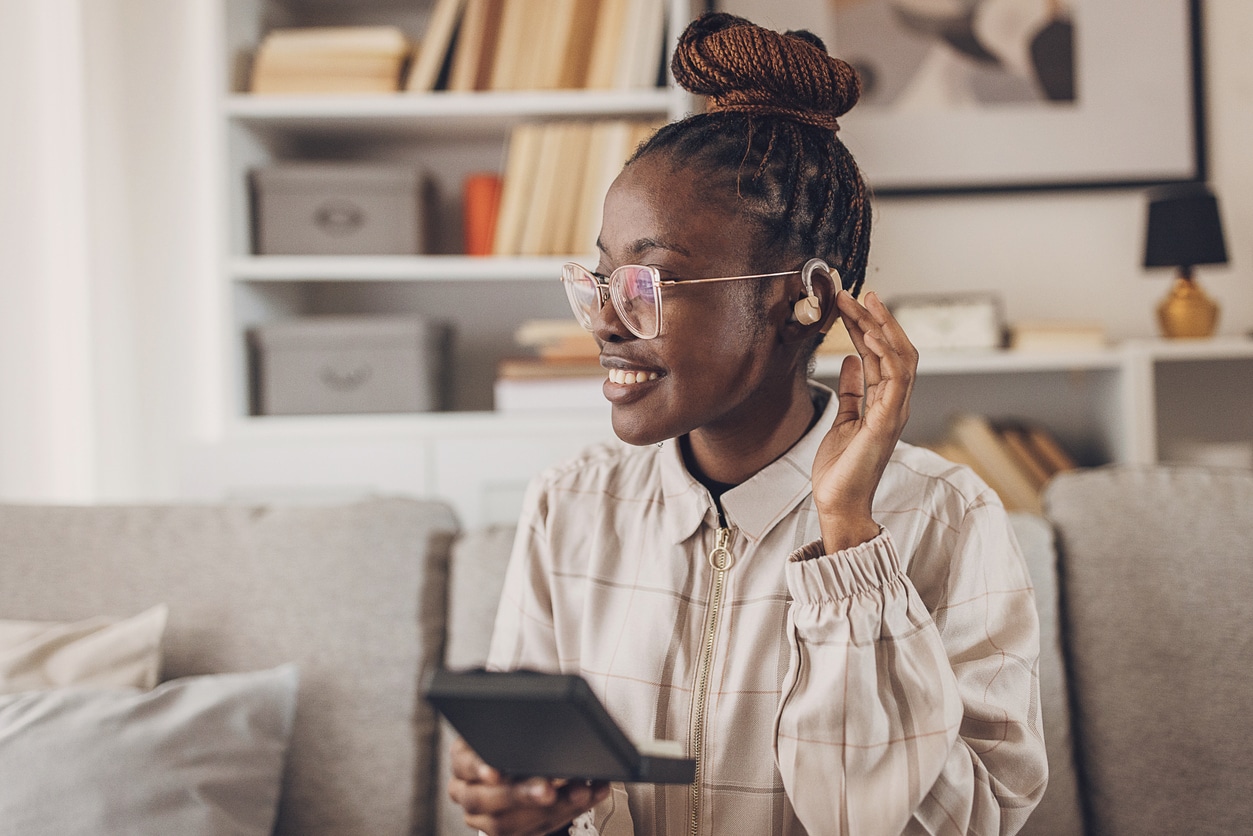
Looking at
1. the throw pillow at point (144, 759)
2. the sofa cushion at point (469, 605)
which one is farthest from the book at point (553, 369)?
the throw pillow at point (144, 759)

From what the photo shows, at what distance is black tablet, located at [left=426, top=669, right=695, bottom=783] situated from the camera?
1.95 feet

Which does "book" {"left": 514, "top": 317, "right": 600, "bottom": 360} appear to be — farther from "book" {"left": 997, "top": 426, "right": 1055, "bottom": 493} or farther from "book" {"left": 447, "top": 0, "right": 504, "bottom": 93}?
"book" {"left": 997, "top": 426, "right": 1055, "bottom": 493}

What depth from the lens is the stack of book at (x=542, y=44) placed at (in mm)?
1927

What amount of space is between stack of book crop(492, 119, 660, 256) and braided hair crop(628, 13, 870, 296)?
3.56ft

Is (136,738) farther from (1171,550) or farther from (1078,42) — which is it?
(1078,42)

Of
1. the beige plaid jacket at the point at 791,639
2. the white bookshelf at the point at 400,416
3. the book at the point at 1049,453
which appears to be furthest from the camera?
the book at the point at 1049,453

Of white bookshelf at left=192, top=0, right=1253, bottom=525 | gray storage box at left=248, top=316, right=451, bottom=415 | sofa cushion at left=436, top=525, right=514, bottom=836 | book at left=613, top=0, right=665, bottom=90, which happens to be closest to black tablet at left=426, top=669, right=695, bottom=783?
sofa cushion at left=436, top=525, right=514, bottom=836

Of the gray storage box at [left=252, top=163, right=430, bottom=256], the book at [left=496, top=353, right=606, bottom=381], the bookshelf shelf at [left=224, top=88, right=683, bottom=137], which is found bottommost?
the book at [left=496, top=353, right=606, bottom=381]

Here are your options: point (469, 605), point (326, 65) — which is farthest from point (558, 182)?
point (469, 605)

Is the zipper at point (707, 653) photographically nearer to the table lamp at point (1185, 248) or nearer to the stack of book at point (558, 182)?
the stack of book at point (558, 182)

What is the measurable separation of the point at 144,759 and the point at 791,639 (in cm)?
70

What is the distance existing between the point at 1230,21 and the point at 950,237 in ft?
2.63

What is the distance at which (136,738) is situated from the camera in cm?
98

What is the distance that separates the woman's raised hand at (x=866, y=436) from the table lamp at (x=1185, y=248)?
1.47m
